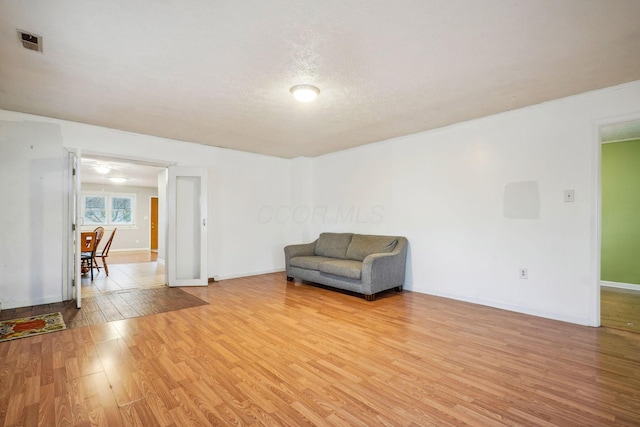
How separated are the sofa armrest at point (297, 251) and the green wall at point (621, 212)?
4.84m

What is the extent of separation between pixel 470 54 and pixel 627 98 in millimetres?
1886

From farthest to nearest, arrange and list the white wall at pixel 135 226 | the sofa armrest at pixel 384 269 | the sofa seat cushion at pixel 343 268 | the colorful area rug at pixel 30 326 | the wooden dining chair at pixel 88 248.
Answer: the white wall at pixel 135 226 < the wooden dining chair at pixel 88 248 < the sofa seat cushion at pixel 343 268 < the sofa armrest at pixel 384 269 < the colorful area rug at pixel 30 326

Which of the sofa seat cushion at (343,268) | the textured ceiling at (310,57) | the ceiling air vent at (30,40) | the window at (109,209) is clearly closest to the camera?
the textured ceiling at (310,57)

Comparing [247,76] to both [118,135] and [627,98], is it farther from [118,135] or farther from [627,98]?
[627,98]

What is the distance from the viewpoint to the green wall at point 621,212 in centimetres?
474

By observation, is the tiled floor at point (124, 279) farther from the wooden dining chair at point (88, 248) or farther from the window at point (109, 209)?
the window at point (109, 209)

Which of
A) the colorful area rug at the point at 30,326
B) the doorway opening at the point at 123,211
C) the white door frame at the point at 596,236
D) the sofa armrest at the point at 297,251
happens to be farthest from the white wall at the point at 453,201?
the doorway opening at the point at 123,211

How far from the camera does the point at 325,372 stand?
2.21 m

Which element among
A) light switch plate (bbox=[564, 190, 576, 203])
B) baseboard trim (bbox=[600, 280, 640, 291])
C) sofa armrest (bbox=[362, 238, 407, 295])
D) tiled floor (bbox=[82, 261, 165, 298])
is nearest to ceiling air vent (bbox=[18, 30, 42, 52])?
tiled floor (bbox=[82, 261, 165, 298])

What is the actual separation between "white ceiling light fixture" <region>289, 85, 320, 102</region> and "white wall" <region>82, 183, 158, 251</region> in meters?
9.83

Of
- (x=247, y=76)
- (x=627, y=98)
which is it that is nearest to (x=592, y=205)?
(x=627, y=98)

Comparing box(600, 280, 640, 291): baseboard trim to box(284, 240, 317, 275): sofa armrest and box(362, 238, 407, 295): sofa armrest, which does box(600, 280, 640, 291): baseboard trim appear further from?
box(284, 240, 317, 275): sofa armrest

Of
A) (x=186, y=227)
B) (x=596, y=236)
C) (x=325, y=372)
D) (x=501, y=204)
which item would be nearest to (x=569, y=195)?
(x=596, y=236)

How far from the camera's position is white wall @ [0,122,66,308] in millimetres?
3705
